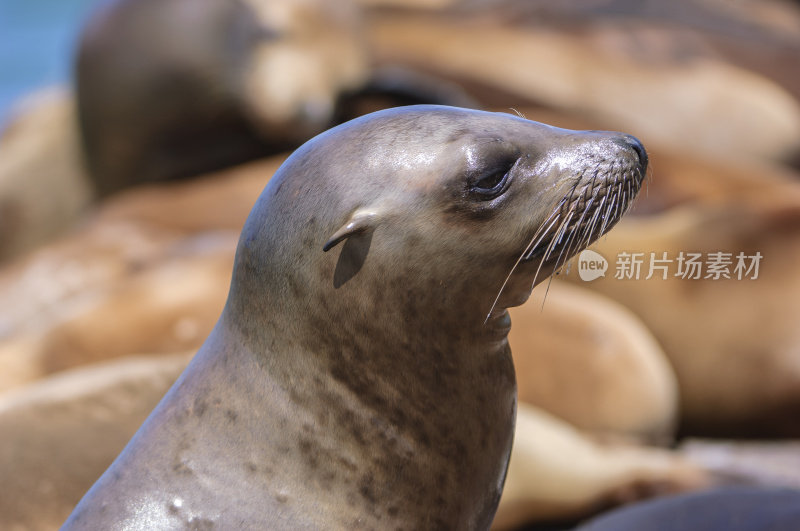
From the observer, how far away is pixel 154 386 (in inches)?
107

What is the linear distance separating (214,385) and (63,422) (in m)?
1.01

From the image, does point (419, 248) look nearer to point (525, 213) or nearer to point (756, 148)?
point (525, 213)

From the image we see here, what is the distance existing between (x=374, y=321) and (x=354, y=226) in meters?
0.15

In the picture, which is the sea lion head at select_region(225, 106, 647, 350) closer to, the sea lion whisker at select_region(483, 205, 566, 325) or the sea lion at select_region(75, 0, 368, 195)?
the sea lion whisker at select_region(483, 205, 566, 325)

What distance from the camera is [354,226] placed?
153cm

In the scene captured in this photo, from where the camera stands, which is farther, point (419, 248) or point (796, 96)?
point (796, 96)

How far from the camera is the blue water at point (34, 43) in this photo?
2039cm

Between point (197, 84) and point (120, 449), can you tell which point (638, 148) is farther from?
point (197, 84)

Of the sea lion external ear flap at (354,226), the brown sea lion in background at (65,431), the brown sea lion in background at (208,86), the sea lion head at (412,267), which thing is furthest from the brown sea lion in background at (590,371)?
the brown sea lion in background at (208,86)

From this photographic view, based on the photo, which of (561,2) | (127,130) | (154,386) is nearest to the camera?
(154,386)

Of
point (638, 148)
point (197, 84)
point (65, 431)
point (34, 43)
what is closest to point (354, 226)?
point (638, 148)

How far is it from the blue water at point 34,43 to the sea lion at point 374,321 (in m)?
18.1

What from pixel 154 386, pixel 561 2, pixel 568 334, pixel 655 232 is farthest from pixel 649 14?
pixel 154 386

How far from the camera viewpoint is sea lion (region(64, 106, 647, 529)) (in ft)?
5.15
